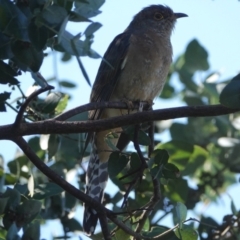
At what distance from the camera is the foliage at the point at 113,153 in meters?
2.92

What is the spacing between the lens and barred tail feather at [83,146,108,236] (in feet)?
15.4

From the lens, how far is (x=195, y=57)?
5.95 meters

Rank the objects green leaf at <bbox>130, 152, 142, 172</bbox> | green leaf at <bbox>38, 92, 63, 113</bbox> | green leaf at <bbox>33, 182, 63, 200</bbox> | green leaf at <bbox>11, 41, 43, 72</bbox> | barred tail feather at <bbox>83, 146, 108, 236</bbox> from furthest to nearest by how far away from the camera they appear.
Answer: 1. barred tail feather at <bbox>83, 146, 108, 236</bbox>
2. green leaf at <bbox>38, 92, 63, 113</bbox>
3. green leaf at <bbox>33, 182, 63, 200</bbox>
4. green leaf at <bbox>130, 152, 142, 172</bbox>
5. green leaf at <bbox>11, 41, 43, 72</bbox>

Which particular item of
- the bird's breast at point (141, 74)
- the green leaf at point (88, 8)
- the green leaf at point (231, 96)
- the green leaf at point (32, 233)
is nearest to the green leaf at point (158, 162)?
the green leaf at point (231, 96)

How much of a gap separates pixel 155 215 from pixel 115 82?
1.30m

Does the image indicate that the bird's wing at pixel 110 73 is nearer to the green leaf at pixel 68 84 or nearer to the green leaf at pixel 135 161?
the green leaf at pixel 68 84

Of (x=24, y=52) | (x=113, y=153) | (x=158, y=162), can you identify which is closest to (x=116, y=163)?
(x=113, y=153)

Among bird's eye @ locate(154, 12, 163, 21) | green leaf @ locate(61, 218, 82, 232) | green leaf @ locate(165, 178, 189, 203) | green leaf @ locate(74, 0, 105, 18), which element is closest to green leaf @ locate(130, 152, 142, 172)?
green leaf @ locate(74, 0, 105, 18)

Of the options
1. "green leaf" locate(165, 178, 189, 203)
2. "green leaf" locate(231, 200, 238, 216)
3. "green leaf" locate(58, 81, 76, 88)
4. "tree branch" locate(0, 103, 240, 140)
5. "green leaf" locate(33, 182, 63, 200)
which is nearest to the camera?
"tree branch" locate(0, 103, 240, 140)

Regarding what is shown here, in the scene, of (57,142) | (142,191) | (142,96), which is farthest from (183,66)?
(57,142)

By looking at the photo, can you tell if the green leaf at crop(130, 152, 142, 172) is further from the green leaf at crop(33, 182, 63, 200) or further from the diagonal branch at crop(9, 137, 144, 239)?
the green leaf at crop(33, 182, 63, 200)

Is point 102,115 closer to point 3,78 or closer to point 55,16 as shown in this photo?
point 3,78

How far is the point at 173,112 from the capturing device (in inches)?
131

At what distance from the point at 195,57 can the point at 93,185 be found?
153 cm
